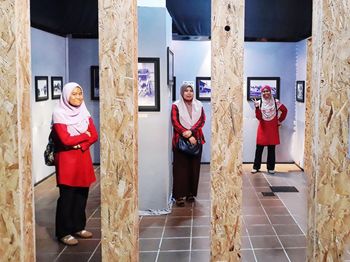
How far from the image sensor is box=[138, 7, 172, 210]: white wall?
5.41 m

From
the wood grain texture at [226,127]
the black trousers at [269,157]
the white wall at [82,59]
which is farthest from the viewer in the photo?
the white wall at [82,59]

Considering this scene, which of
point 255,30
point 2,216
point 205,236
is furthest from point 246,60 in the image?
point 2,216

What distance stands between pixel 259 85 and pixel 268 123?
1093 mm

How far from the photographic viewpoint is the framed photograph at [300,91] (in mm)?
8197

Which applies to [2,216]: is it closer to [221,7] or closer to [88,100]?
[221,7]

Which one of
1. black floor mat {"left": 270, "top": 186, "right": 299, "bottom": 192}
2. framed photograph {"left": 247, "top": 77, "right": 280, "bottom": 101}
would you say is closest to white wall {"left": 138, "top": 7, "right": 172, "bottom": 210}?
black floor mat {"left": 270, "top": 186, "right": 299, "bottom": 192}

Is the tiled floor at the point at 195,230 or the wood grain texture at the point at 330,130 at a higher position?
the wood grain texture at the point at 330,130

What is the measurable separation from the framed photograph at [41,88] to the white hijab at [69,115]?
2.70 metres

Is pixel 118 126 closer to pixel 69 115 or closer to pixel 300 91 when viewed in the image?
pixel 69 115

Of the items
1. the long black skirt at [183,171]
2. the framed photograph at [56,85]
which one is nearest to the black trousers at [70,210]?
the long black skirt at [183,171]

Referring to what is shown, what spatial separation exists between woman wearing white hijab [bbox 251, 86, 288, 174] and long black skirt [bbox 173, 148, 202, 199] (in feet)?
7.51

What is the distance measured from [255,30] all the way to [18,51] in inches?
244

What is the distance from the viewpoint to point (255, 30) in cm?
840

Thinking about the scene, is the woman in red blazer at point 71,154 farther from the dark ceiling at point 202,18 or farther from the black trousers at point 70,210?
the dark ceiling at point 202,18
